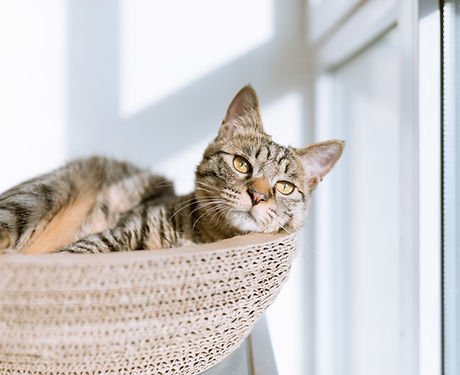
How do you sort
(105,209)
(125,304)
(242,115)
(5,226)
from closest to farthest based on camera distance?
1. (125,304)
2. (5,226)
3. (242,115)
4. (105,209)

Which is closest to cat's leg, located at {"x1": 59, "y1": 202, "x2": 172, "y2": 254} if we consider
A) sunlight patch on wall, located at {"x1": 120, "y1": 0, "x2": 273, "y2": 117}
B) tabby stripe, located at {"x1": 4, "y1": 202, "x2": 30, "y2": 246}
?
tabby stripe, located at {"x1": 4, "y1": 202, "x2": 30, "y2": 246}

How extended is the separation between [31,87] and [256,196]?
1390 millimetres

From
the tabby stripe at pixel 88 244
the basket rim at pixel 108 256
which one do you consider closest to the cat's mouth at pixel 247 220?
the basket rim at pixel 108 256

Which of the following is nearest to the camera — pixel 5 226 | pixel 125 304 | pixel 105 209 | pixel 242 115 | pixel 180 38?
pixel 125 304

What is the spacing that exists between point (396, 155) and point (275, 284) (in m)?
0.80

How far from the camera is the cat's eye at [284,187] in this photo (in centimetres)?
102

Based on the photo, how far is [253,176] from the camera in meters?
1.00

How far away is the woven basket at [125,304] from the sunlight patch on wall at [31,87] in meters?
1.37

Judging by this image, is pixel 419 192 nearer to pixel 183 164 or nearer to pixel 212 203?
pixel 212 203

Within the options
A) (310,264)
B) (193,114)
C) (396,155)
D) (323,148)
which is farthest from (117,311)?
(310,264)

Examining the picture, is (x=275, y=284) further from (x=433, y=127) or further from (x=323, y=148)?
(x=433, y=127)

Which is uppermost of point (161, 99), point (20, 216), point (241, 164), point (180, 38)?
point (180, 38)

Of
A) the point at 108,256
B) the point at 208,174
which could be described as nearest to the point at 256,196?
the point at 208,174

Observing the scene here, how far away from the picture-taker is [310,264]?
6.44ft
